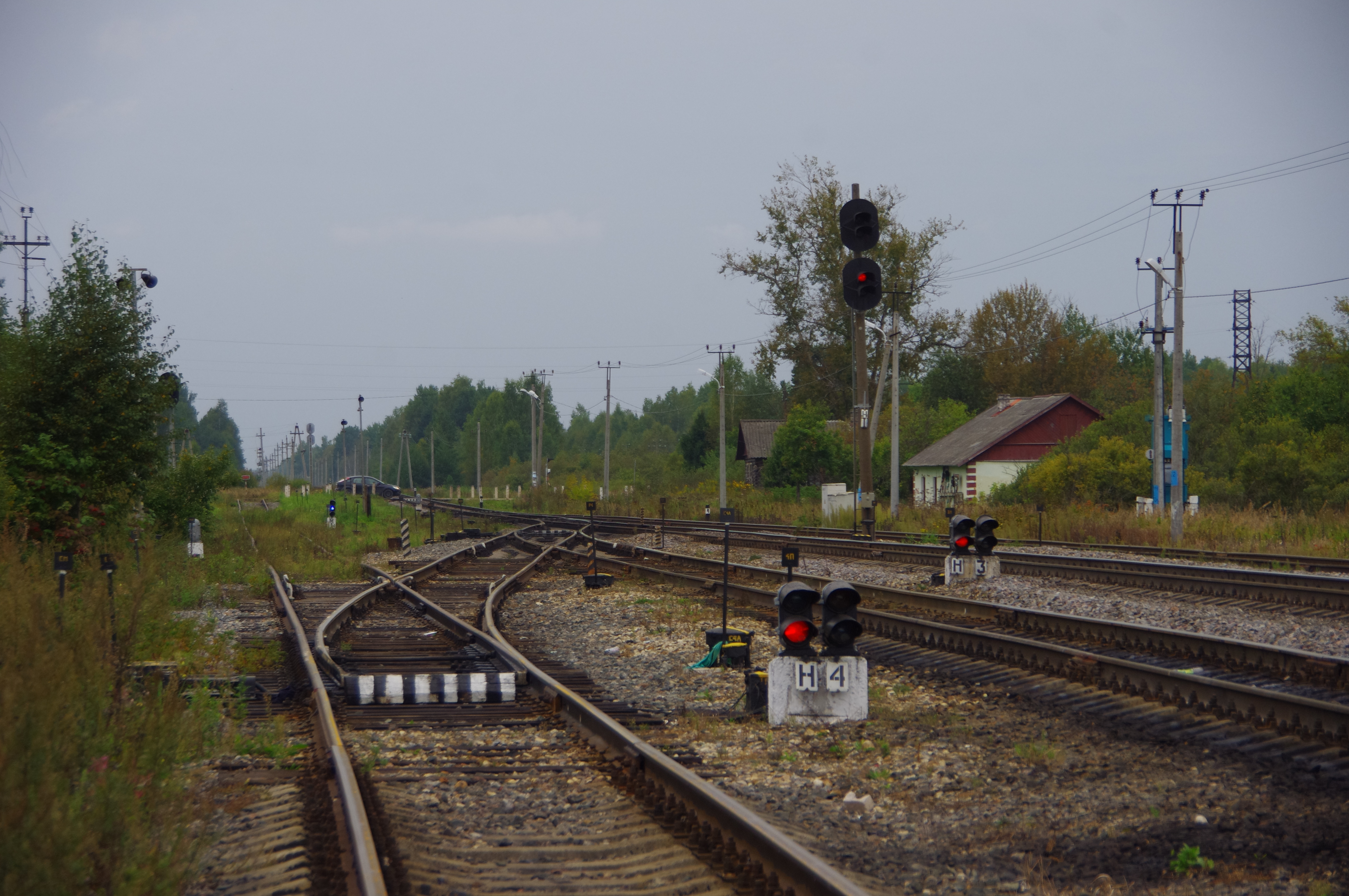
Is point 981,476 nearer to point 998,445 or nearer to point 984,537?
point 998,445

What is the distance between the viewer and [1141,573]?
1742 cm

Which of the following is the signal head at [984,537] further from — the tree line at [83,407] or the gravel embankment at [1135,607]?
the tree line at [83,407]

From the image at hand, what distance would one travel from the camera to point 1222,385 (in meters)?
45.4

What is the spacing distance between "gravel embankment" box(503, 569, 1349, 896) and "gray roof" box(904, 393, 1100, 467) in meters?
40.3

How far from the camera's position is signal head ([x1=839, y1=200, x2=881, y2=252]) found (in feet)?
40.8

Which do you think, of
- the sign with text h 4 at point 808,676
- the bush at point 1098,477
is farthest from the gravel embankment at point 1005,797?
the bush at point 1098,477

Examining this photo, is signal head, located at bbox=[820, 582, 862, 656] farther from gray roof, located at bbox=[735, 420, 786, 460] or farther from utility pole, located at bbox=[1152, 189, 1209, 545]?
gray roof, located at bbox=[735, 420, 786, 460]

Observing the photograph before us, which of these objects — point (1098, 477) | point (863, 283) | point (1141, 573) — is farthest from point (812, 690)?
point (1098, 477)

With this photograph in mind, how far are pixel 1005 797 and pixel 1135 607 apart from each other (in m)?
9.03

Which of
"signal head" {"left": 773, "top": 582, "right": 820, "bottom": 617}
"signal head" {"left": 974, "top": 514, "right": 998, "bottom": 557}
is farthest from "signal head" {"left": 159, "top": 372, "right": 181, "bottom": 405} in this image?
"signal head" {"left": 773, "top": 582, "right": 820, "bottom": 617}

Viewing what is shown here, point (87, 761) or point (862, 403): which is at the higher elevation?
point (862, 403)

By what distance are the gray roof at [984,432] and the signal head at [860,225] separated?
36.7 meters

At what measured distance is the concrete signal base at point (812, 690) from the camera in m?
8.14

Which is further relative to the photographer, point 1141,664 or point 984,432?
point 984,432
